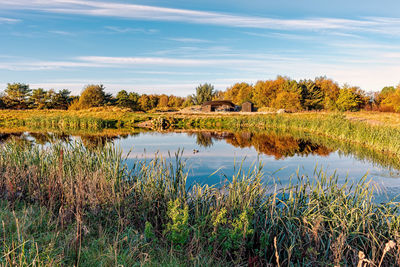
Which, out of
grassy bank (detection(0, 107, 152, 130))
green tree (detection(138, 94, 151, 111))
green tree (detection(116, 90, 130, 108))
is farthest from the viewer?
green tree (detection(138, 94, 151, 111))

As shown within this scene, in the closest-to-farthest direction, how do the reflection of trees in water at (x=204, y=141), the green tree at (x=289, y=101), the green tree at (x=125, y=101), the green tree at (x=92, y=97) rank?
the reflection of trees in water at (x=204, y=141)
the green tree at (x=92, y=97)
the green tree at (x=289, y=101)
the green tree at (x=125, y=101)

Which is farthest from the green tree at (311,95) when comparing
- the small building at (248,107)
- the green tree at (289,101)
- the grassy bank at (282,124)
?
the grassy bank at (282,124)

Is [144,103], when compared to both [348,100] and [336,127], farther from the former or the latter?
[336,127]

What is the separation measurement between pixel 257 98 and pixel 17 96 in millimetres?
56761

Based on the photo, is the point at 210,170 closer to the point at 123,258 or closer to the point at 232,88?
the point at 123,258

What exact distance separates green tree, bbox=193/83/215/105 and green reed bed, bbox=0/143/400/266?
236 ft

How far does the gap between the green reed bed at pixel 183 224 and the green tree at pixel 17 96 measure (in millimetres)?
62654

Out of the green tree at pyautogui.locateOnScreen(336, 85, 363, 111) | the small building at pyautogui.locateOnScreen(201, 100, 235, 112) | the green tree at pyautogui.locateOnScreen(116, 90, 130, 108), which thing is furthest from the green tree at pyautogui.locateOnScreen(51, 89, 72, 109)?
the green tree at pyautogui.locateOnScreen(336, 85, 363, 111)

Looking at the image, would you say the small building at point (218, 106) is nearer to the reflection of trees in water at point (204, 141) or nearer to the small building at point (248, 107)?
the small building at point (248, 107)

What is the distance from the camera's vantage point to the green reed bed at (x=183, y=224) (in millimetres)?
3854

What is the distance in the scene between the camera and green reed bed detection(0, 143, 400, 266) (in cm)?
385

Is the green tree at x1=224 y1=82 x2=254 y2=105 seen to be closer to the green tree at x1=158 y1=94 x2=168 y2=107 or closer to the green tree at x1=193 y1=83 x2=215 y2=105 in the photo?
the green tree at x1=193 y1=83 x2=215 y2=105

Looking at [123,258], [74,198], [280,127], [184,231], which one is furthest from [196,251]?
[280,127]

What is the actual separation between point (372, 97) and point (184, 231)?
8157 centimetres
